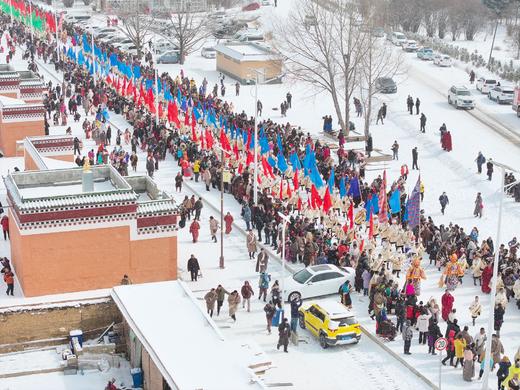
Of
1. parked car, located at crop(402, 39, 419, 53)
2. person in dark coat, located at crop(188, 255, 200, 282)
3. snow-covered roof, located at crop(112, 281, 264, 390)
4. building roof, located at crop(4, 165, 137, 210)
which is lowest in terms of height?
person in dark coat, located at crop(188, 255, 200, 282)

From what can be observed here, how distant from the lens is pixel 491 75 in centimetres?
6981

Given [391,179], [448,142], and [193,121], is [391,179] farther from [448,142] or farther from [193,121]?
[193,121]

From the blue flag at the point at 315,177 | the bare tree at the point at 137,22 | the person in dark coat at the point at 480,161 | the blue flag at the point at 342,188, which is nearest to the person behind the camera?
the blue flag at the point at 342,188

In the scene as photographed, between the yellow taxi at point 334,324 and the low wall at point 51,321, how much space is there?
18.4ft

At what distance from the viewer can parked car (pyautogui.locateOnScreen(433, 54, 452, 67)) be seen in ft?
238

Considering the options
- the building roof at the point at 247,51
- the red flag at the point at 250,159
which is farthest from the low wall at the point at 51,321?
the building roof at the point at 247,51

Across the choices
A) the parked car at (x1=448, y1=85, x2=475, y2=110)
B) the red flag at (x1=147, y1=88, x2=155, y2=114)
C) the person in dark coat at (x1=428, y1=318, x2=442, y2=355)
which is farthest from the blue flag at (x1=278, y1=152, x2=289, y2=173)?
the parked car at (x1=448, y1=85, x2=475, y2=110)

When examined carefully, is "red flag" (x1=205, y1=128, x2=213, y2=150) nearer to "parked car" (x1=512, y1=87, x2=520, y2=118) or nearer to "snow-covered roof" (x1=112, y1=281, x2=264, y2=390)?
"snow-covered roof" (x1=112, y1=281, x2=264, y2=390)

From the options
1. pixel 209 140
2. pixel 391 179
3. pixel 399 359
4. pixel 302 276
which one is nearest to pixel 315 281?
pixel 302 276

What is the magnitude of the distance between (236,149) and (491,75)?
1261 inches

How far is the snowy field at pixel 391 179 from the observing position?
87.1ft

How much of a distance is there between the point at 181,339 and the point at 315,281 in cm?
759

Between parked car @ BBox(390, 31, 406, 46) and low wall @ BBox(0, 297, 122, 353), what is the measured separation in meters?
55.3

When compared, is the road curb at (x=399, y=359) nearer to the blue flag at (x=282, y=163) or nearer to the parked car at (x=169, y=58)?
the blue flag at (x=282, y=163)
